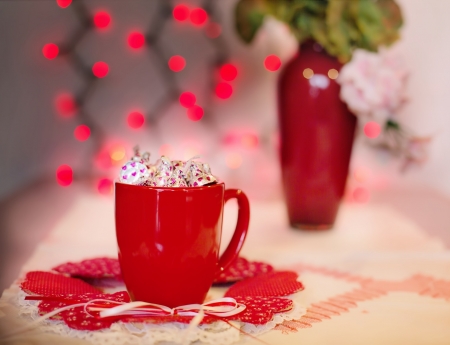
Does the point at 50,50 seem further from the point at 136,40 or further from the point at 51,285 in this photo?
the point at 51,285

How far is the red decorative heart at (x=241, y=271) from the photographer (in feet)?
1.77

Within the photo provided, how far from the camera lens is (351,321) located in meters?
0.45

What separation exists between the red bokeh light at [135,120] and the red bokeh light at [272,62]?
0.36 metres

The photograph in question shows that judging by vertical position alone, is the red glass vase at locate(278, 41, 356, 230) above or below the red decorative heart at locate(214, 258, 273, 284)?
above

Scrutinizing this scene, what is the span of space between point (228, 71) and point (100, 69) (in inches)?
13.5

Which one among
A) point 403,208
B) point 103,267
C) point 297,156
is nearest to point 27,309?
point 103,267

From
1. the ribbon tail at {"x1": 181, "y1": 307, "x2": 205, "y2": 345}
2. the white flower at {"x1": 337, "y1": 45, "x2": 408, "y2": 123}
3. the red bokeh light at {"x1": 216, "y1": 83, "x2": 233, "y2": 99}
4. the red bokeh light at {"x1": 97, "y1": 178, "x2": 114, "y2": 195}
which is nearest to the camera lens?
the ribbon tail at {"x1": 181, "y1": 307, "x2": 205, "y2": 345}

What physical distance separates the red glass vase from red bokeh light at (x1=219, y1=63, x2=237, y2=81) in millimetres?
513

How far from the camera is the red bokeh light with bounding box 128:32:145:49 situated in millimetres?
1321

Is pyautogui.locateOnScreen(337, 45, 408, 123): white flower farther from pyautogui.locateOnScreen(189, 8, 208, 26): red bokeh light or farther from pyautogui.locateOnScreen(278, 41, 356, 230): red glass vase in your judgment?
pyautogui.locateOnScreen(189, 8, 208, 26): red bokeh light

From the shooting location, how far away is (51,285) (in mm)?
469

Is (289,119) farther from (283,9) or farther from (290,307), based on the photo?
(290,307)

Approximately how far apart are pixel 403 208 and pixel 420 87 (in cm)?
38

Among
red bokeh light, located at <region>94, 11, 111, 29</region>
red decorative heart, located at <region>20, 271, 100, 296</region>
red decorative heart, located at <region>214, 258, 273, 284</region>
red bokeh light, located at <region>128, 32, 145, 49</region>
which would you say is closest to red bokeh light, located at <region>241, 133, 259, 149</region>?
red bokeh light, located at <region>128, 32, 145, 49</region>
